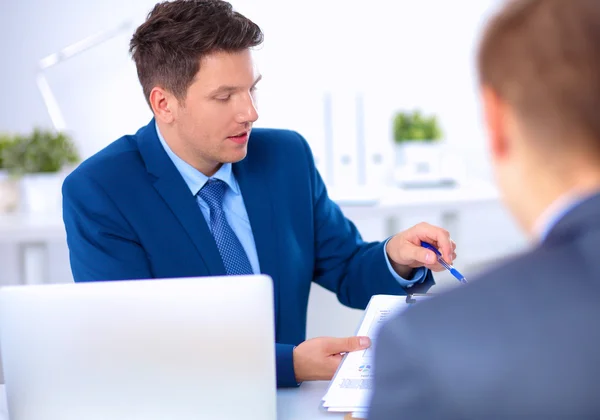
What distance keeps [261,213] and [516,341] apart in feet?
3.78

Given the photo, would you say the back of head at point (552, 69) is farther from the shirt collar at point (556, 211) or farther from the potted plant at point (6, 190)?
the potted plant at point (6, 190)

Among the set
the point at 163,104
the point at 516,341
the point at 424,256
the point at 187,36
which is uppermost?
→ the point at 187,36

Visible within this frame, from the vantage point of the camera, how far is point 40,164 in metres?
3.11

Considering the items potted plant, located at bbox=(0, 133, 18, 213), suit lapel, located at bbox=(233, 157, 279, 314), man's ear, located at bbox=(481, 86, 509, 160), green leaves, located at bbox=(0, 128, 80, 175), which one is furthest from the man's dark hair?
potted plant, located at bbox=(0, 133, 18, 213)

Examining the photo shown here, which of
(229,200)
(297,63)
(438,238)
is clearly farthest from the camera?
(297,63)

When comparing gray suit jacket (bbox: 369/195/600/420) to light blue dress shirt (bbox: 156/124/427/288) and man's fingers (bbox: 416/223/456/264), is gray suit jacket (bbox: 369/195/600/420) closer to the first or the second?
man's fingers (bbox: 416/223/456/264)

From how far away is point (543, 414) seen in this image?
568mm

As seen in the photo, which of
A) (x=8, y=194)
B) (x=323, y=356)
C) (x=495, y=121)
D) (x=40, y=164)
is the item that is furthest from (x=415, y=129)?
(x=495, y=121)

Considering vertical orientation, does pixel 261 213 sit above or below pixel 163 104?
below

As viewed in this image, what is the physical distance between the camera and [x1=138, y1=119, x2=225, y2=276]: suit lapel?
1570mm

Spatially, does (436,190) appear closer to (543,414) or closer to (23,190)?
(23,190)

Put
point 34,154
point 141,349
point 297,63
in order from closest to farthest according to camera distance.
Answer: point 141,349, point 34,154, point 297,63

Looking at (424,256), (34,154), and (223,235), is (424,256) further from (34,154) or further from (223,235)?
(34,154)

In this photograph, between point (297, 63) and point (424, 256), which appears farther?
point (297, 63)
